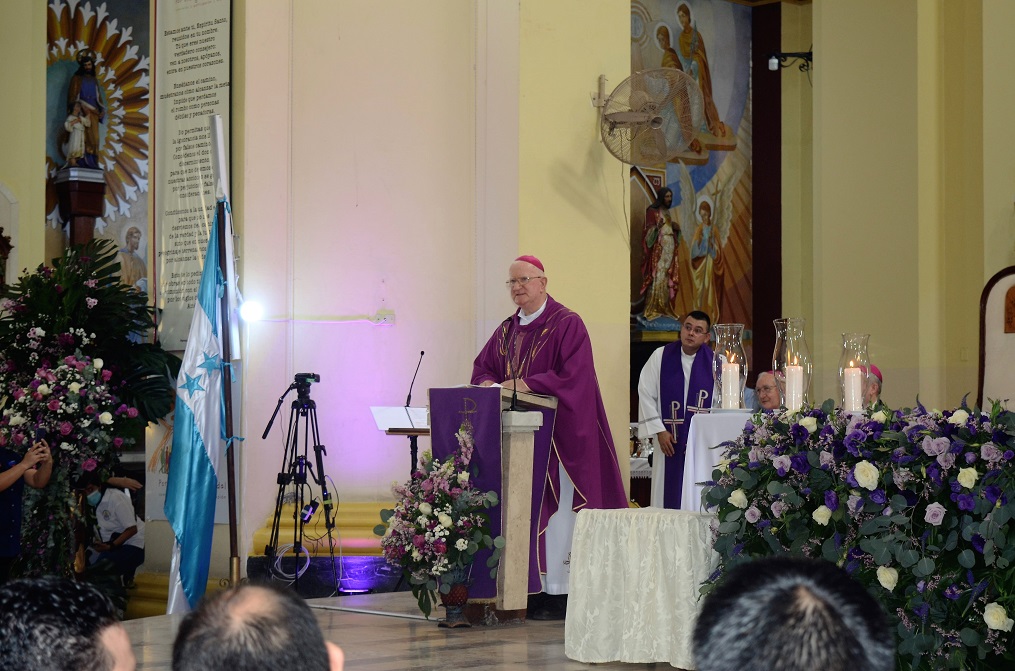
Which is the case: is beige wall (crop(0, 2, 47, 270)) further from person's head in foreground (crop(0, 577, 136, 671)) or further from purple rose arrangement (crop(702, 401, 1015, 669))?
person's head in foreground (crop(0, 577, 136, 671))

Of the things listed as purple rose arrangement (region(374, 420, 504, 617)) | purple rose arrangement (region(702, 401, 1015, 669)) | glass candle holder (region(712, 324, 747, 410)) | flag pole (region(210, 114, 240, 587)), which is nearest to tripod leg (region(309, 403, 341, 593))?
flag pole (region(210, 114, 240, 587))

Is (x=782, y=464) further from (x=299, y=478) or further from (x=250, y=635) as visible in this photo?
(x=299, y=478)

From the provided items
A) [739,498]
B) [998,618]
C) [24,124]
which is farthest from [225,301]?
[998,618]

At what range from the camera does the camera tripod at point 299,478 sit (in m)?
7.09

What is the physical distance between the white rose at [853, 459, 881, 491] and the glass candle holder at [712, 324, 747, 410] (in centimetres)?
132

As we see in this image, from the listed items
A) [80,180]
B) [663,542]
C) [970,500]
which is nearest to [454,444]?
[663,542]

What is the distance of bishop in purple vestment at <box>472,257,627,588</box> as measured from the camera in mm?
6547

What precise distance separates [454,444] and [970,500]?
3.14 meters

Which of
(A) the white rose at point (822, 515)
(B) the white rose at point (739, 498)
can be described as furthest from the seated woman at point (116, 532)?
(A) the white rose at point (822, 515)

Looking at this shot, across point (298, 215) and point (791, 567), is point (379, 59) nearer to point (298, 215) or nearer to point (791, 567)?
point (298, 215)

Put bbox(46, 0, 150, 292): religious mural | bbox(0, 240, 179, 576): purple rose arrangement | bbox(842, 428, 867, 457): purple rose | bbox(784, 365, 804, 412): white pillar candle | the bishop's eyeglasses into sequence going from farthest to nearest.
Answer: bbox(46, 0, 150, 292): religious mural
bbox(0, 240, 179, 576): purple rose arrangement
the bishop's eyeglasses
bbox(784, 365, 804, 412): white pillar candle
bbox(842, 428, 867, 457): purple rose

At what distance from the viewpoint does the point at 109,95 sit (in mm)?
9656

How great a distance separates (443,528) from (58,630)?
14.9 feet

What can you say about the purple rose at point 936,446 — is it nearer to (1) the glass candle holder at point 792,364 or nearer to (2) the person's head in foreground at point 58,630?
(1) the glass candle holder at point 792,364
